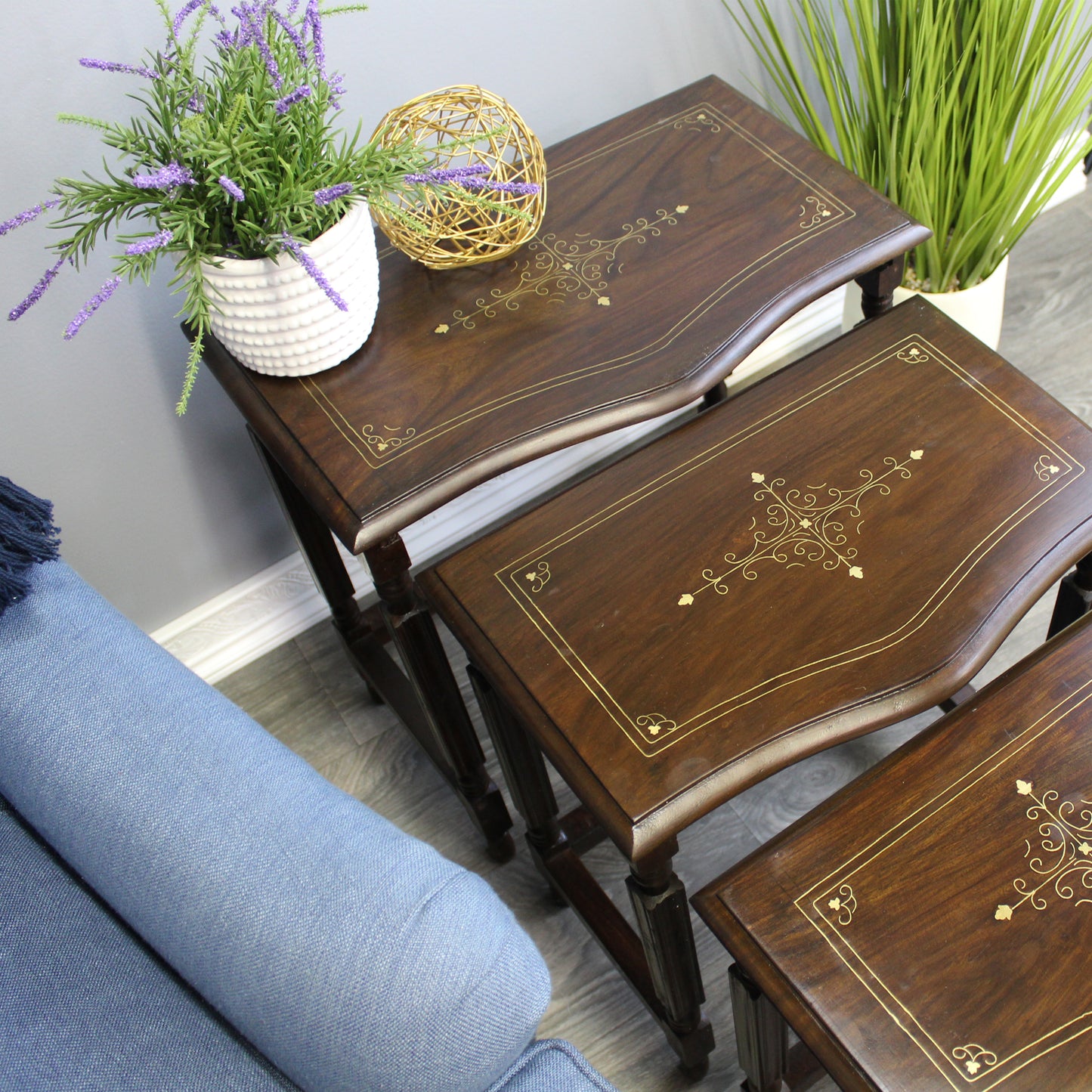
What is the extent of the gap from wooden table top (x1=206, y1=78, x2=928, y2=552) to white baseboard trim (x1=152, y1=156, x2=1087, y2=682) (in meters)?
0.49

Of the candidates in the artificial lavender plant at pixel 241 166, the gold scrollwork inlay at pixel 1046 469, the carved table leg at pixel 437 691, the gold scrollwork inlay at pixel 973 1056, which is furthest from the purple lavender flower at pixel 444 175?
the gold scrollwork inlay at pixel 973 1056

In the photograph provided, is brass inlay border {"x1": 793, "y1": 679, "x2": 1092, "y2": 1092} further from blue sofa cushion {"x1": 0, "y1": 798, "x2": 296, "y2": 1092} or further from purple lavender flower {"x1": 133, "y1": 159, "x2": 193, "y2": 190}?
purple lavender flower {"x1": 133, "y1": 159, "x2": 193, "y2": 190}

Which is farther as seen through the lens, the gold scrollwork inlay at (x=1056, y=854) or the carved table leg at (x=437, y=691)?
the carved table leg at (x=437, y=691)

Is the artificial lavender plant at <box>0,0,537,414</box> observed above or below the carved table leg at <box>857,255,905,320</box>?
above

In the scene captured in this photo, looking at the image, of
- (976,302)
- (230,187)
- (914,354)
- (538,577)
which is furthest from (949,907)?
(976,302)

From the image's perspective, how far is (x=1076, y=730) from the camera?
0.95 meters

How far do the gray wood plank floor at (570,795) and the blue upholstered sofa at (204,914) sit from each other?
434 mm

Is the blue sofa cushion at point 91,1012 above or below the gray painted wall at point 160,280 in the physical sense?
below

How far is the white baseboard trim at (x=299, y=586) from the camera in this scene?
65.5 inches

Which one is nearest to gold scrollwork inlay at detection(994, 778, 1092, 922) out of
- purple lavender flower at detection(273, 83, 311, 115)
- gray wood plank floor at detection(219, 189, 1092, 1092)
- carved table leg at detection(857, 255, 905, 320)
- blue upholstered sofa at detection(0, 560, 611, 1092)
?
blue upholstered sofa at detection(0, 560, 611, 1092)

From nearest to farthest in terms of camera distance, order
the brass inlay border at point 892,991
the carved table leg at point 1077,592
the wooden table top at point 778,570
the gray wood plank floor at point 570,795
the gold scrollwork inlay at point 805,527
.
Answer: the brass inlay border at point 892,991, the wooden table top at point 778,570, the gold scrollwork inlay at point 805,527, the carved table leg at point 1077,592, the gray wood plank floor at point 570,795

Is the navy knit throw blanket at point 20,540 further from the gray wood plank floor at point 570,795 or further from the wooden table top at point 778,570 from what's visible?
the gray wood plank floor at point 570,795

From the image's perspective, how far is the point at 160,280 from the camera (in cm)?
132

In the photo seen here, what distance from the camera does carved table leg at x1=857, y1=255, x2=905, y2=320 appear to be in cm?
122
